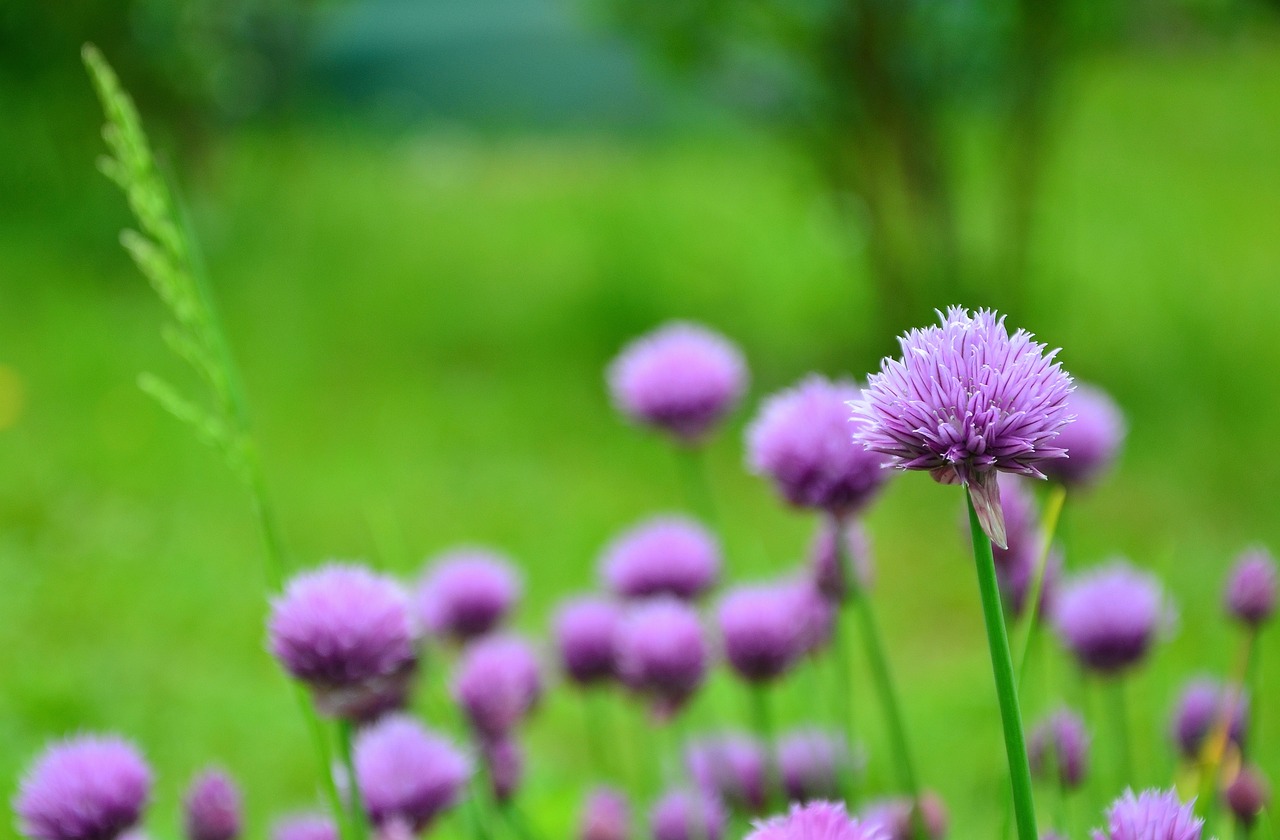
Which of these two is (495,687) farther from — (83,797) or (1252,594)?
(1252,594)

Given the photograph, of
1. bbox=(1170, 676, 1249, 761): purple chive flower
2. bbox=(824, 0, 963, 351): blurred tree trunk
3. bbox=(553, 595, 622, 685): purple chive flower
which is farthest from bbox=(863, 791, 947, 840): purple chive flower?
bbox=(824, 0, 963, 351): blurred tree trunk

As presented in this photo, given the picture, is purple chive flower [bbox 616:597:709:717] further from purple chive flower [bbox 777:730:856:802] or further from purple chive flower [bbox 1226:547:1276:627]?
purple chive flower [bbox 1226:547:1276:627]

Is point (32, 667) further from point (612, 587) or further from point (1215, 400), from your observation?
point (1215, 400)

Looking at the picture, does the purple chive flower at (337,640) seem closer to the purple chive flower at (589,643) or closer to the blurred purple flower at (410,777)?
the blurred purple flower at (410,777)

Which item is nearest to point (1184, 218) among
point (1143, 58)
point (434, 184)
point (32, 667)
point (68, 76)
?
point (1143, 58)

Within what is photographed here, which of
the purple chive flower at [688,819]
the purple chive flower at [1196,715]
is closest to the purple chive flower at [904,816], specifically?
the purple chive flower at [688,819]
